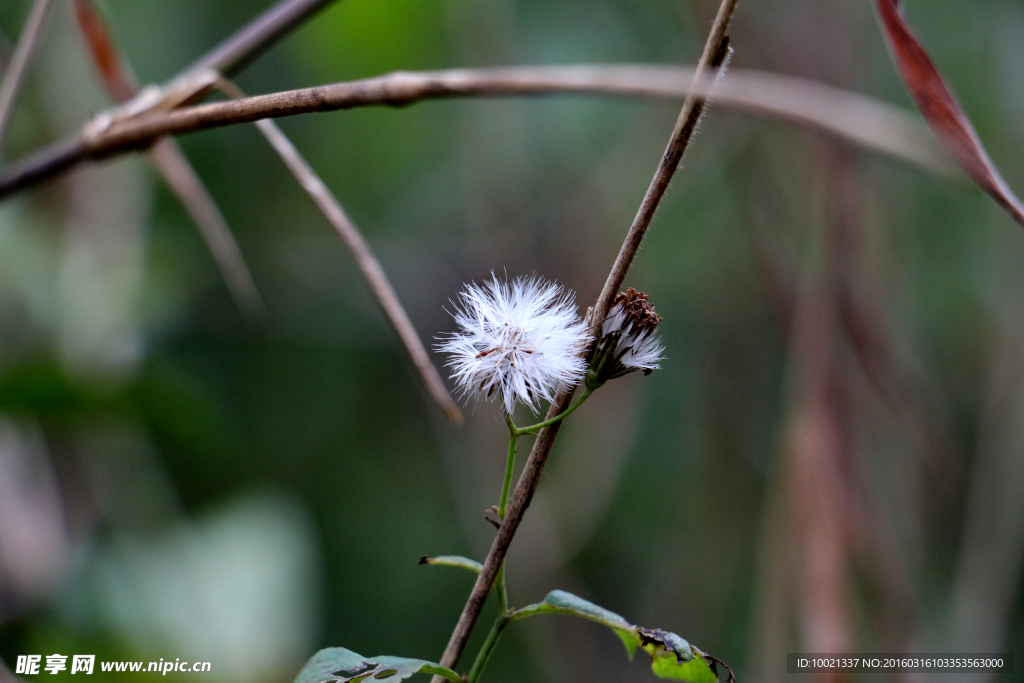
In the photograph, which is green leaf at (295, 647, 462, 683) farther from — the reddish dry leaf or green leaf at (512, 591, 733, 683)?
the reddish dry leaf

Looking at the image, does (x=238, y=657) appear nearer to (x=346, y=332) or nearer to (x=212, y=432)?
(x=212, y=432)

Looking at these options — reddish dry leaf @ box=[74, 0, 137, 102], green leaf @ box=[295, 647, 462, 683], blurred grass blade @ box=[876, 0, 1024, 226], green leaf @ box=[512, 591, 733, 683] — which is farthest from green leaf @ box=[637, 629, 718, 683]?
reddish dry leaf @ box=[74, 0, 137, 102]

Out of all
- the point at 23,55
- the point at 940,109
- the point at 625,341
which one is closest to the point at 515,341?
the point at 625,341

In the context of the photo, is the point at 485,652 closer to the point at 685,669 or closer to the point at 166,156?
the point at 685,669

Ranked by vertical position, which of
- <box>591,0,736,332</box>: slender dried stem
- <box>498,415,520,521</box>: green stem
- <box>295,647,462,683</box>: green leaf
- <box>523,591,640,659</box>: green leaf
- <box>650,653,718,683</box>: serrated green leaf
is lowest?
<box>295,647,462,683</box>: green leaf

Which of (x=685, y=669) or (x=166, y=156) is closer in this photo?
(x=685, y=669)

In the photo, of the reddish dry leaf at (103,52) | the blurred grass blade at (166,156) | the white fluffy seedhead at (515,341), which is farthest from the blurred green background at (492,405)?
the white fluffy seedhead at (515,341)
